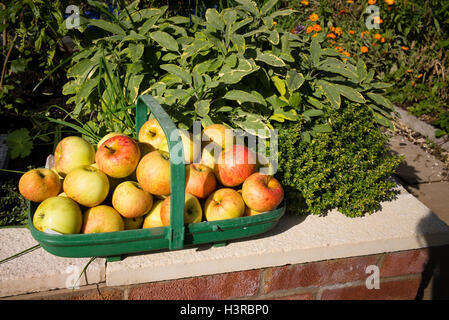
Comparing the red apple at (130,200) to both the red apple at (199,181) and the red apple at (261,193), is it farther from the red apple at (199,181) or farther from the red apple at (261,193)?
the red apple at (261,193)

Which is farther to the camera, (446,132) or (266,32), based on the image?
(446,132)

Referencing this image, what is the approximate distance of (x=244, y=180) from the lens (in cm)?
157

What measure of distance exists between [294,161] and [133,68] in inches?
40.9

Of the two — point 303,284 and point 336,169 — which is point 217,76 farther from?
point 303,284

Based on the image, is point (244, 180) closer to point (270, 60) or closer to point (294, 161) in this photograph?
point (294, 161)

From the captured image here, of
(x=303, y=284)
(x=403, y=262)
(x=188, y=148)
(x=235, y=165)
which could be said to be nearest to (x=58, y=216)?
(x=188, y=148)

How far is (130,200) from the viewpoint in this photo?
4.59 feet

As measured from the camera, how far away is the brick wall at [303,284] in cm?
151


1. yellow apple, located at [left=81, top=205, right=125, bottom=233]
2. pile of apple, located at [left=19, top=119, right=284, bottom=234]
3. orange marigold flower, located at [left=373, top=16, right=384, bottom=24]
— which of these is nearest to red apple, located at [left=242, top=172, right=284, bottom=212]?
pile of apple, located at [left=19, top=119, right=284, bottom=234]

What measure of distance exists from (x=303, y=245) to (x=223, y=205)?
438mm

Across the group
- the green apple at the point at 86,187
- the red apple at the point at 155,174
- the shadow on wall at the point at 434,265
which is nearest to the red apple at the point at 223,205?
the red apple at the point at 155,174

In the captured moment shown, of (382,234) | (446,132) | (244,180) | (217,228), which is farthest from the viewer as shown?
(446,132)
